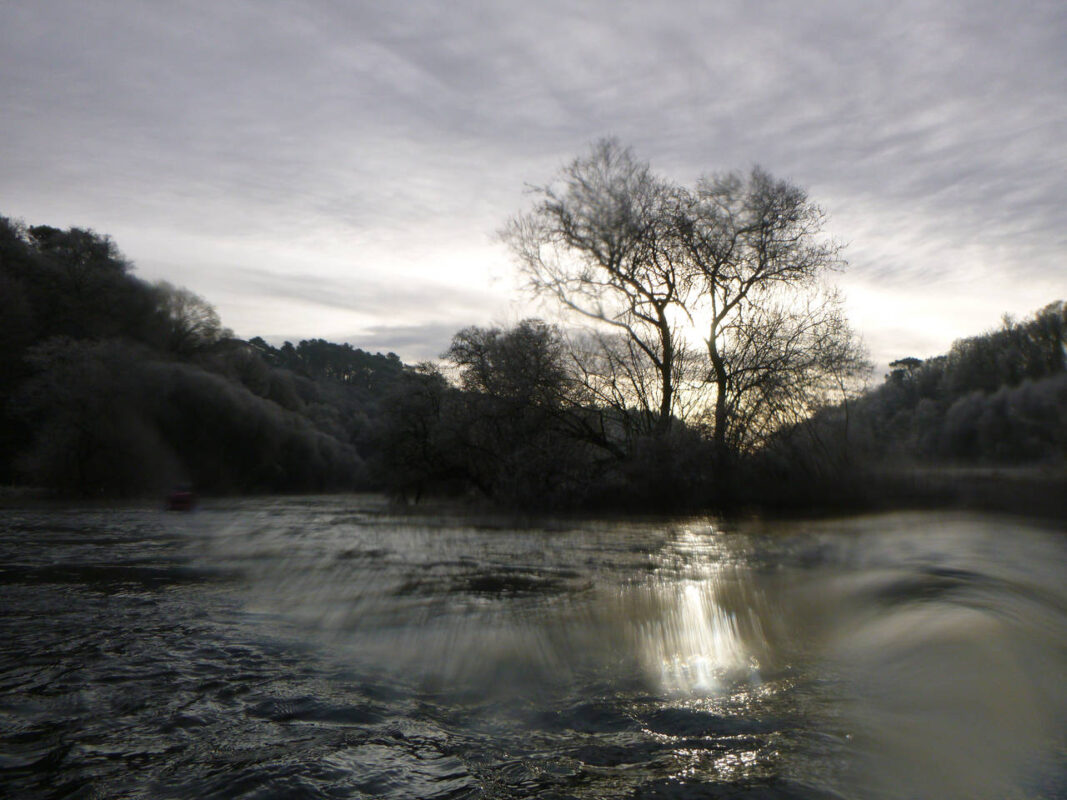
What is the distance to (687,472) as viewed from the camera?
13836mm

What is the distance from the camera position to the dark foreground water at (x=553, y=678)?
8.58ft

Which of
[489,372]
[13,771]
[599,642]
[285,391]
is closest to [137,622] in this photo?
[13,771]

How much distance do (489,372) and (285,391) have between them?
3399 cm

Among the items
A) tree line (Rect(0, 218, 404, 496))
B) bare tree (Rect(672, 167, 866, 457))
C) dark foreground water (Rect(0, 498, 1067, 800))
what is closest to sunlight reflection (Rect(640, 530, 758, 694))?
dark foreground water (Rect(0, 498, 1067, 800))

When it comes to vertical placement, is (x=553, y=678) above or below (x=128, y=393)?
below

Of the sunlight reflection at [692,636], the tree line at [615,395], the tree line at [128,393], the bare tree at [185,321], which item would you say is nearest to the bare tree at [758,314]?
the tree line at [615,395]

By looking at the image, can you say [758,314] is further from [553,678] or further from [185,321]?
[185,321]

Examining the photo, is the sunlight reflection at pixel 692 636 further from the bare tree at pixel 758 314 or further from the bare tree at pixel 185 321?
the bare tree at pixel 185 321

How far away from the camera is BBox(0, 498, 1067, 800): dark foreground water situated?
262 centimetres

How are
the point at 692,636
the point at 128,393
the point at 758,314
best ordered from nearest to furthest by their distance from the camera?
the point at 692,636 < the point at 758,314 < the point at 128,393

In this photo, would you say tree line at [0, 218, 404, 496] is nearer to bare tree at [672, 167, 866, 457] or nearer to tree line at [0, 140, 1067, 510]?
tree line at [0, 140, 1067, 510]

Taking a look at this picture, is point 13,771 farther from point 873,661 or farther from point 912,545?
point 912,545

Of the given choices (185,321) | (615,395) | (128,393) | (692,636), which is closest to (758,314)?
(615,395)

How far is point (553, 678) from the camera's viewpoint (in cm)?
389
